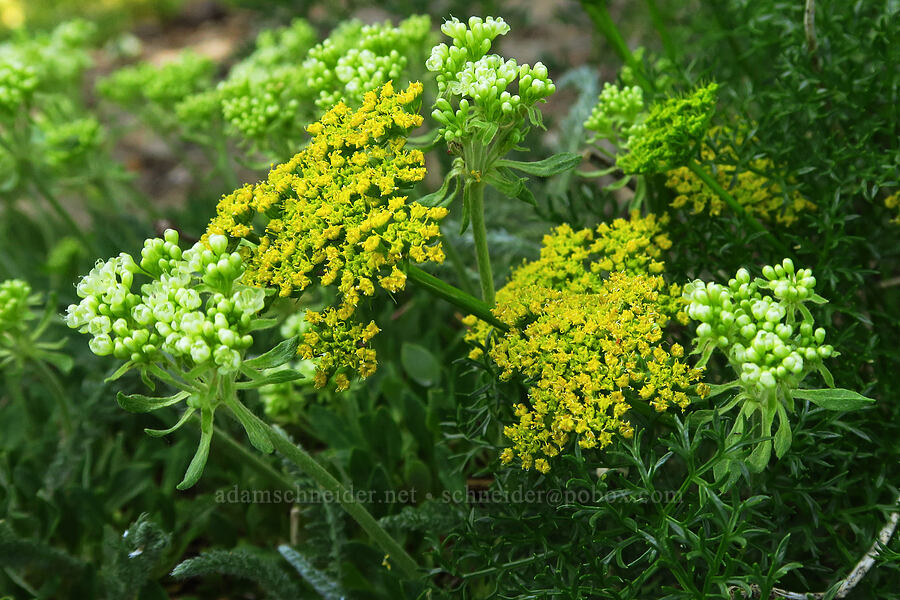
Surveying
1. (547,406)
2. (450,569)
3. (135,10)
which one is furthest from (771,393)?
(135,10)

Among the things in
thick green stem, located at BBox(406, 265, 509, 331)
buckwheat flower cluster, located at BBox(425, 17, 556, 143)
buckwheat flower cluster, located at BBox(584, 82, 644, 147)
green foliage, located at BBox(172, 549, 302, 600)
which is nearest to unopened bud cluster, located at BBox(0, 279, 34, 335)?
green foliage, located at BBox(172, 549, 302, 600)

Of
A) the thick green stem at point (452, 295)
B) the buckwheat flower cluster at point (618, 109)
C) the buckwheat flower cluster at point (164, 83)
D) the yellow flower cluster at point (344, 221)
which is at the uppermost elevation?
the buckwheat flower cluster at point (164, 83)

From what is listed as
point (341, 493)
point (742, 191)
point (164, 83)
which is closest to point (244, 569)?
point (341, 493)

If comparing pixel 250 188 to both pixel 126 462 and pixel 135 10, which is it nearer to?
pixel 126 462

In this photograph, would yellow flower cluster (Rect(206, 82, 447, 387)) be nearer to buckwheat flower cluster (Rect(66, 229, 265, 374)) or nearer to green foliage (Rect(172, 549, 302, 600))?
buckwheat flower cluster (Rect(66, 229, 265, 374))

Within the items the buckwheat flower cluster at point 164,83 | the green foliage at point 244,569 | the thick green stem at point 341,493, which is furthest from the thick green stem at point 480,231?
the buckwheat flower cluster at point 164,83

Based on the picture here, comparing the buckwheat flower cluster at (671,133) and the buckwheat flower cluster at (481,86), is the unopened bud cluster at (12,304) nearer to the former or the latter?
the buckwheat flower cluster at (481,86)
